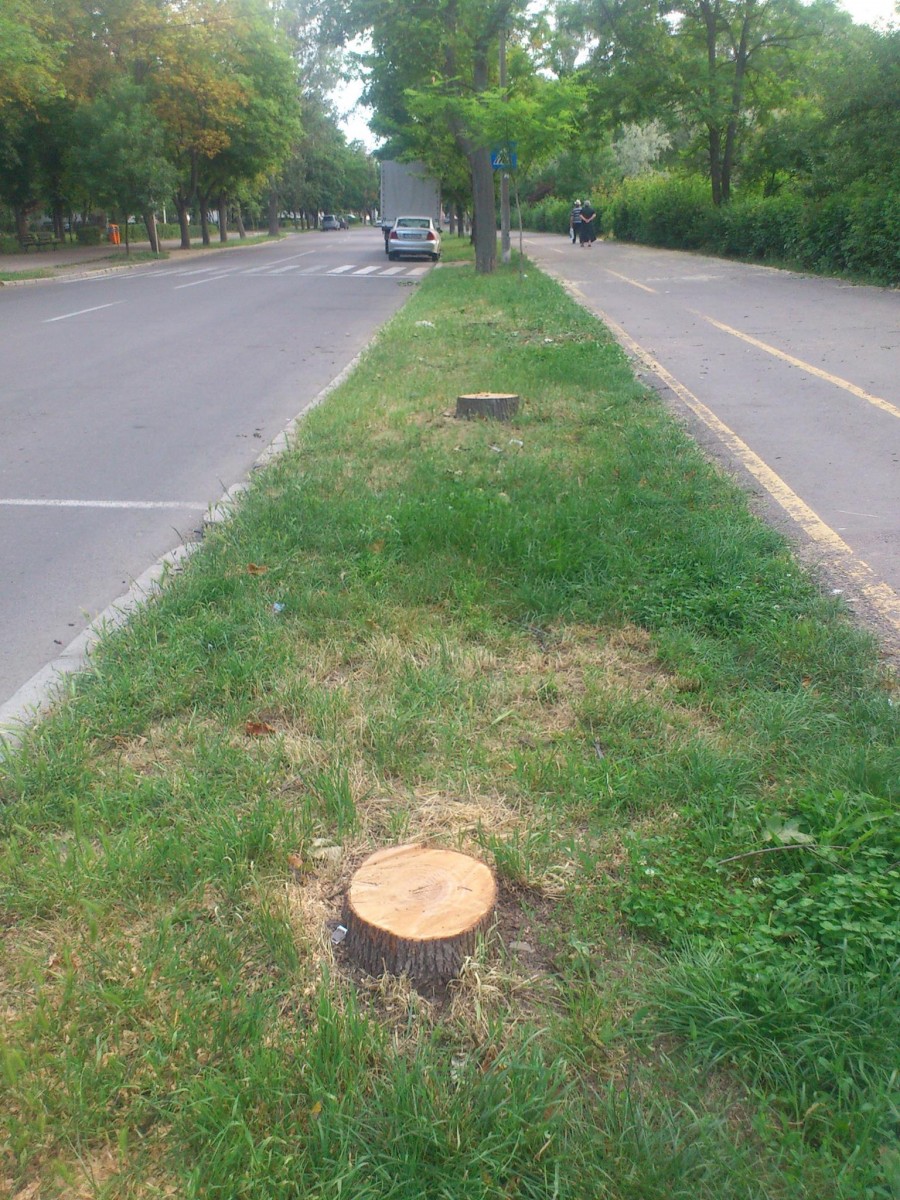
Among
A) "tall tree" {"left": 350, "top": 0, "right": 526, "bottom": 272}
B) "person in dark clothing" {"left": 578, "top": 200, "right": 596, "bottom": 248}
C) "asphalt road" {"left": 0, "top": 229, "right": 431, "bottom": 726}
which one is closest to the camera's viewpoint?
"asphalt road" {"left": 0, "top": 229, "right": 431, "bottom": 726}

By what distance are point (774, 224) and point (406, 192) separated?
76.3ft

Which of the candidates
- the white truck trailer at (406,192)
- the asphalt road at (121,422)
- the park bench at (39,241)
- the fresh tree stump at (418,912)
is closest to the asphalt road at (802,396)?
the fresh tree stump at (418,912)

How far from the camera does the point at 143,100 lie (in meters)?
37.2

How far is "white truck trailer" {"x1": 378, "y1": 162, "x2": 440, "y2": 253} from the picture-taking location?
148 ft

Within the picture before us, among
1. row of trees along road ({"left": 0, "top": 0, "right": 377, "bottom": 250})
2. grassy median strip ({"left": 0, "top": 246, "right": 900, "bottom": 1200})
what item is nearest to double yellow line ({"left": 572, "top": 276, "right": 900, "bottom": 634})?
grassy median strip ({"left": 0, "top": 246, "right": 900, "bottom": 1200})

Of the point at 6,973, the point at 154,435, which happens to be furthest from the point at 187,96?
the point at 6,973

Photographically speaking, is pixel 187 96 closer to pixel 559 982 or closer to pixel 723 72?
pixel 723 72

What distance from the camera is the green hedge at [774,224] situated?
20.2 metres

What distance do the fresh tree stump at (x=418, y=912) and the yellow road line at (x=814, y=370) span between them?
7.25 m

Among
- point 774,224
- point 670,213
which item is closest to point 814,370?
point 774,224

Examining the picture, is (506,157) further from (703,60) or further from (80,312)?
(703,60)

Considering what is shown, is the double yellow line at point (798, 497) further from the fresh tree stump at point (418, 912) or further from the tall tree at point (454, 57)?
the tall tree at point (454, 57)

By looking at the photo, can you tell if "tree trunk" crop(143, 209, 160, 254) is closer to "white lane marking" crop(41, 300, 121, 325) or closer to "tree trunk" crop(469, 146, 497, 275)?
"tree trunk" crop(469, 146, 497, 275)

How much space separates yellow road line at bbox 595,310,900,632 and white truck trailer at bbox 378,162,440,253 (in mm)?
38913
